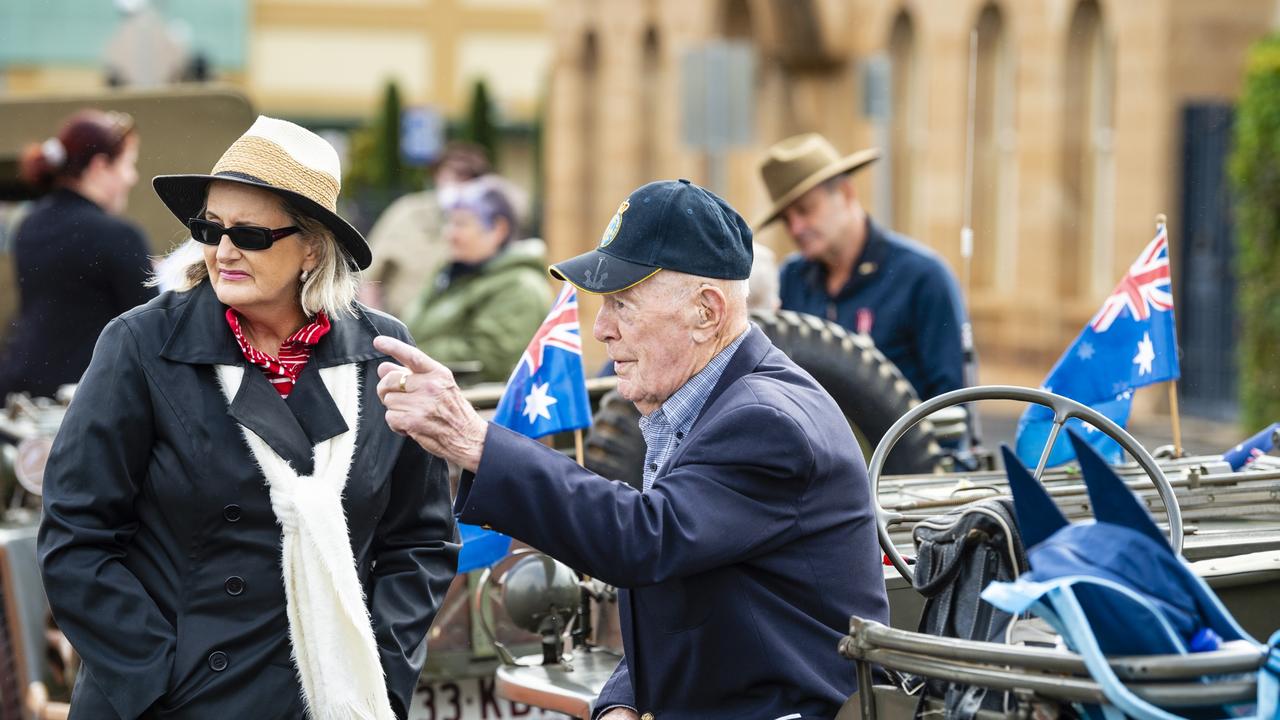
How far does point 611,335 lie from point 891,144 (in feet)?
64.4

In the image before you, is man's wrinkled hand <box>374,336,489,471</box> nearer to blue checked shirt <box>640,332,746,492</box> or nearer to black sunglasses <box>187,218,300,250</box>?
blue checked shirt <box>640,332,746,492</box>

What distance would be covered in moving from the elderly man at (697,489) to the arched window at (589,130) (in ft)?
94.3

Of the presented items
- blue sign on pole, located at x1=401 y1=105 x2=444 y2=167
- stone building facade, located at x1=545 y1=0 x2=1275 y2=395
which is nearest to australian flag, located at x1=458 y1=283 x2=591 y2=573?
stone building facade, located at x1=545 y1=0 x2=1275 y2=395

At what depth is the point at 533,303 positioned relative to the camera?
8.68m

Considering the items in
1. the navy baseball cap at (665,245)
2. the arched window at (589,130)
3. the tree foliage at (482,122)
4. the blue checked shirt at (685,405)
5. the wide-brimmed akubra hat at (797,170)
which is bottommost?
the tree foliage at (482,122)

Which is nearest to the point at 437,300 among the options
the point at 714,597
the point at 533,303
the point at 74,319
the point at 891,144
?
the point at 533,303

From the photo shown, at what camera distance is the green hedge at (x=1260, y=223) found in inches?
535

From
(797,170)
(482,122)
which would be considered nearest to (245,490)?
(797,170)

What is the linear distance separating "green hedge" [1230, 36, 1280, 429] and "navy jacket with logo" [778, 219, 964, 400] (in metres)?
6.99

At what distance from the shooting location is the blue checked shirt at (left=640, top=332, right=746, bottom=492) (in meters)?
3.56

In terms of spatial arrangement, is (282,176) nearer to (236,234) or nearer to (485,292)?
(236,234)

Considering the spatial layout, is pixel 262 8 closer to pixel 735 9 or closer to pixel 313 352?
pixel 735 9

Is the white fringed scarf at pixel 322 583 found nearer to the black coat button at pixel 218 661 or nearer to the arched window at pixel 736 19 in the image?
the black coat button at pixel 218 661

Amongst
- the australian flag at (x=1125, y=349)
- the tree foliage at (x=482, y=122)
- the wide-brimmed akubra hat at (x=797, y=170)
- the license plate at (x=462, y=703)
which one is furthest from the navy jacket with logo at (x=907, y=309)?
the tree foliage at (x=482, y=122)
